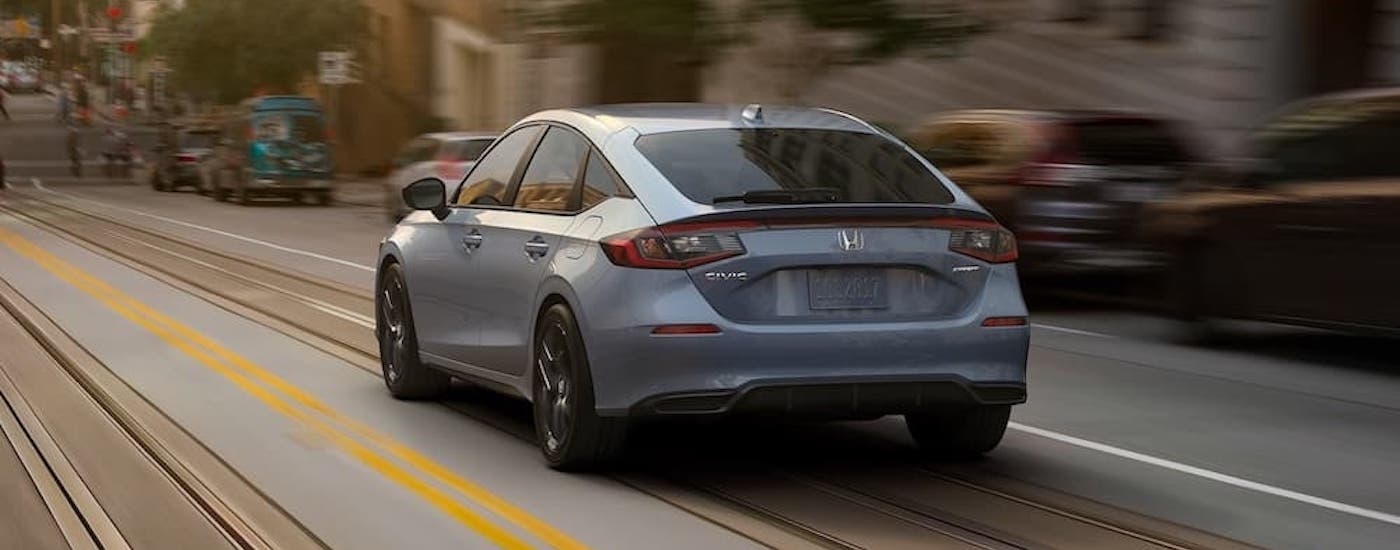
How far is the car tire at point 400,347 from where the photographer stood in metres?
10.5

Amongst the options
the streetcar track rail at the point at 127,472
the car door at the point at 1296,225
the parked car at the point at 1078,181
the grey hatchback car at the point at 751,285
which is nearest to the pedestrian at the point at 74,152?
the parked car at the point at 1078,181

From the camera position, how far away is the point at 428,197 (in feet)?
32.4

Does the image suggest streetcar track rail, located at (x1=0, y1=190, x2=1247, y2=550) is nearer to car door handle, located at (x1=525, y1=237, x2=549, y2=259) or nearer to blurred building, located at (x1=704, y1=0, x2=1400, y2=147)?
car door handle, located at (x1=525, y1=237, x2=549, y2=259)

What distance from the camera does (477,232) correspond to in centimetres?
941

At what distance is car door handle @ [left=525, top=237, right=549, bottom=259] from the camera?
8.51 m

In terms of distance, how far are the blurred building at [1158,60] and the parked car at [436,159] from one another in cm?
411

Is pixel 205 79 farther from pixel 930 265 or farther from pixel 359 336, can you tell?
pixel 930 265

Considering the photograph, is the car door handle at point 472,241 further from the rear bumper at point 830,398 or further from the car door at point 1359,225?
the car door at point 1359,225

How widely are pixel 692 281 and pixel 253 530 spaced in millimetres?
1703

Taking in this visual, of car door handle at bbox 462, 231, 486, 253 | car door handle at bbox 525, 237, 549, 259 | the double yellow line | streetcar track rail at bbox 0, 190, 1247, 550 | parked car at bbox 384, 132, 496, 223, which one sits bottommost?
parked car at bbox 384, 132, 496, 223

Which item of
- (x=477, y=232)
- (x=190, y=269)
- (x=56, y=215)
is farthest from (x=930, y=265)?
(x=56, y=215)

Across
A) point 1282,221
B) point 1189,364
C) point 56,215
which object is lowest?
point 56,215

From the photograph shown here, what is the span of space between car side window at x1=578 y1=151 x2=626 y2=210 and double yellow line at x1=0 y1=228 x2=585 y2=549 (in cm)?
115

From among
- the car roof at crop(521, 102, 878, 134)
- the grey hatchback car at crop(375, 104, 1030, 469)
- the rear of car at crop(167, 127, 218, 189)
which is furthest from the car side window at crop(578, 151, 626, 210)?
the rear of car at crop(167, 127, 218, 189)
